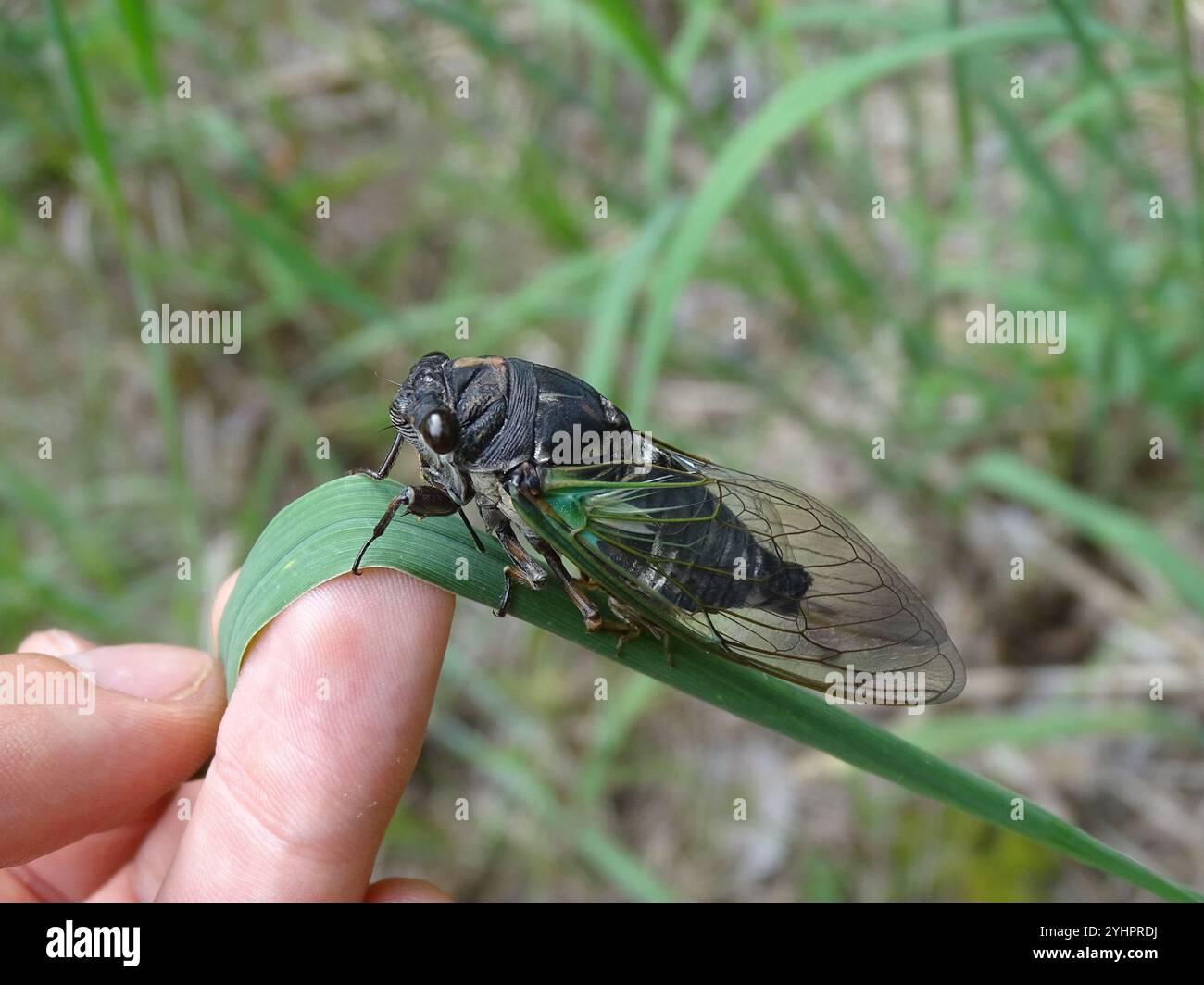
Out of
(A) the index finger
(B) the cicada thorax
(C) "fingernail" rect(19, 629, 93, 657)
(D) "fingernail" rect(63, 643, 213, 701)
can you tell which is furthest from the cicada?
(C) "fingernail" rect(19, 629, 93, 657)

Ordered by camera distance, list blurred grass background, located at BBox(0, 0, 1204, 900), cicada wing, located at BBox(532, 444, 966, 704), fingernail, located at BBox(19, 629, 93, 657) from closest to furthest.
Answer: cicada wing, located at BBox(532, 444, 966, 704) → fingernail, located at BBox(19, 629, 93, 657) → blurred grass background, located at BBox(0, 0, 1204, 900)

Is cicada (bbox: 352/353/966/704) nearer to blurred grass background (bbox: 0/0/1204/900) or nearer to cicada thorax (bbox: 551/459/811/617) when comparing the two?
cicada thorax (bbox: 551/459/811/617)

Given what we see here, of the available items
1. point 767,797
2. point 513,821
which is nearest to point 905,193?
point 767,797

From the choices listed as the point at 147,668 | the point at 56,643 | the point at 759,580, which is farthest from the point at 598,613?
the point at 56,643

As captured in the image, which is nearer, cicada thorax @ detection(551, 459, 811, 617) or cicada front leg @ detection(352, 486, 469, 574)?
cicada front leg @ detection(352, 486, 469, 574)

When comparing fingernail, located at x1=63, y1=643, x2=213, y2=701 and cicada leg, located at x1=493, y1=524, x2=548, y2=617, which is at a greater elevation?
cicada leg, located at x1=493, y1=524, x2=548, y2=617

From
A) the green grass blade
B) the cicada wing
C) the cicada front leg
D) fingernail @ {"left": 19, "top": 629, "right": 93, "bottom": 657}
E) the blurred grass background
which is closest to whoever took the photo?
the green grass blade

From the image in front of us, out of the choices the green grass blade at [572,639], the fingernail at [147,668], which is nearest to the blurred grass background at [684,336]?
the fingernail at [147,668]
